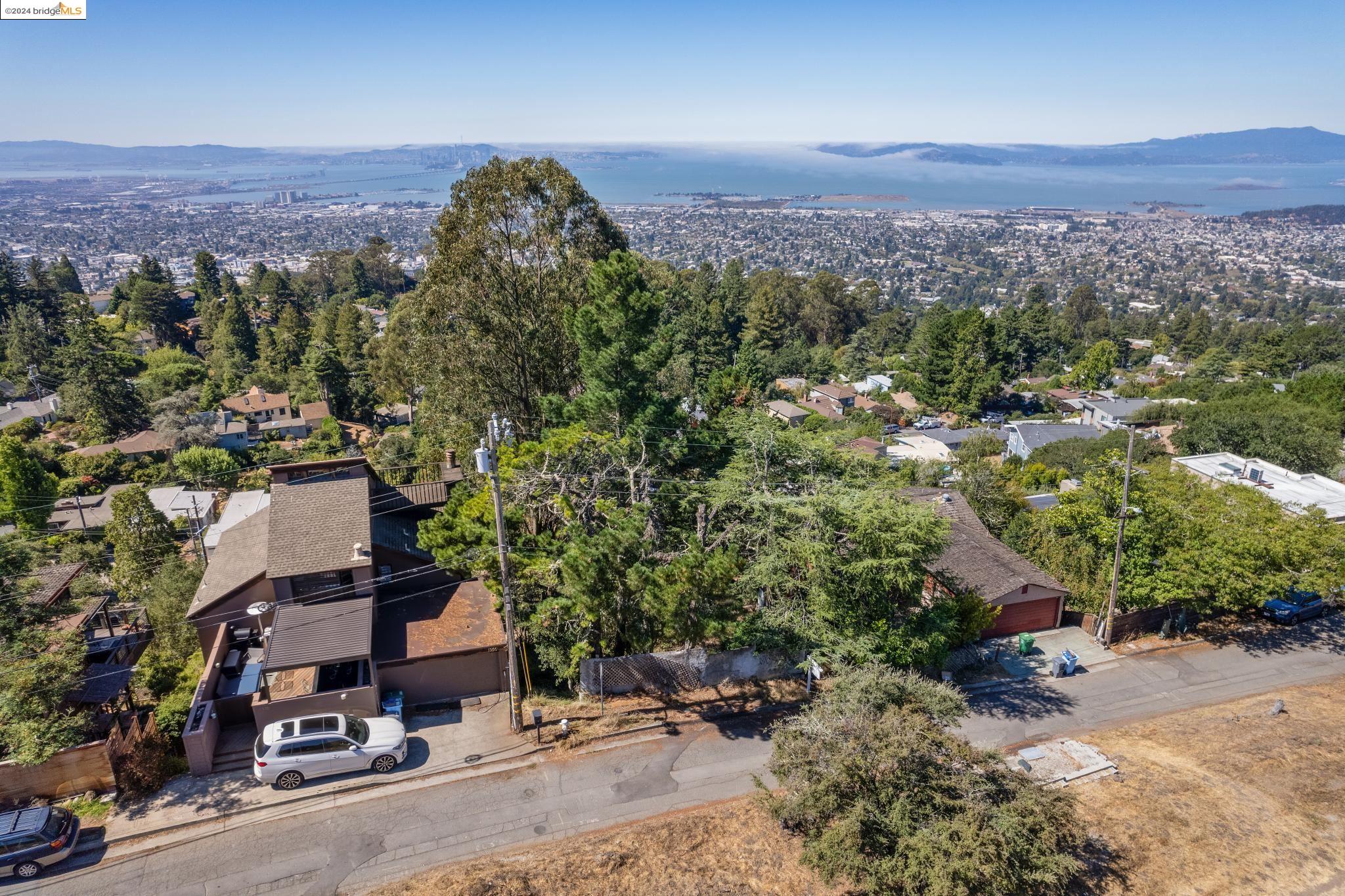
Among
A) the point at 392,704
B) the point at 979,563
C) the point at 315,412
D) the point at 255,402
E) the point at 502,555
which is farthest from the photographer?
the point at 315,412

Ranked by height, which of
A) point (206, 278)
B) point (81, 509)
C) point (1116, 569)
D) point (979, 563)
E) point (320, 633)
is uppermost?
point (206, 278)

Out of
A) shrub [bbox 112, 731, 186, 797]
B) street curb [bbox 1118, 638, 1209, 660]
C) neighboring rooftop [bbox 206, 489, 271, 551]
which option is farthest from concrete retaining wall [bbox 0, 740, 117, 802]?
street curb [bbox 1118, 638, 1209, 660]

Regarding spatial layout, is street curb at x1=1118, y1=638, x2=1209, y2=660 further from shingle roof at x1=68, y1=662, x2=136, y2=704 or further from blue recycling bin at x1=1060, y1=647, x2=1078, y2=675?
shingle roof at x1=68, y1=662, x2=136, y2=704

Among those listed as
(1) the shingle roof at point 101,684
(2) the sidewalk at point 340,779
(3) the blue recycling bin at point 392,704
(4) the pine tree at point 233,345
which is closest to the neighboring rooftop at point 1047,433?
(2) the sidewalk at point 340,779

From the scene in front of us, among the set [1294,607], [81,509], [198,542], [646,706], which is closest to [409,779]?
[646,706]

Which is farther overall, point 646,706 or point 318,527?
point 318,527

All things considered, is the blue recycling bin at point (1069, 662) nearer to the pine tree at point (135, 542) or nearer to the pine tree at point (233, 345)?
the pine tree at point (135, 542)

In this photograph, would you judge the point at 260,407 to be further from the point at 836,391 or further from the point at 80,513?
the point at 836,391

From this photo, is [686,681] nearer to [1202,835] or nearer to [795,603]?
[795,603]
